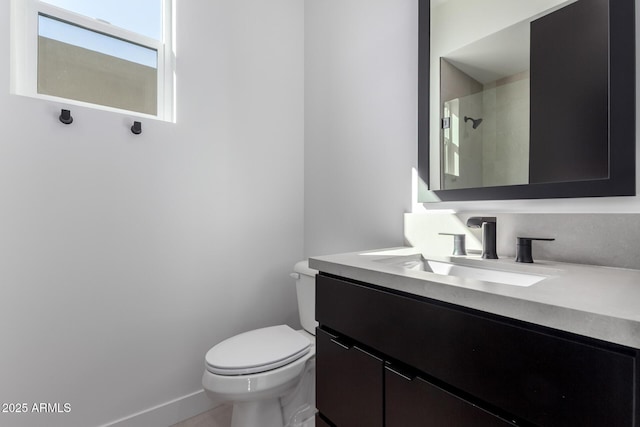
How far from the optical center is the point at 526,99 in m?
1.04

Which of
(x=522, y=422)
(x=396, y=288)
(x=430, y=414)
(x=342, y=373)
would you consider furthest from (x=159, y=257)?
(x=522, y=422)

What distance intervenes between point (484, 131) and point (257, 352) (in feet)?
4.14

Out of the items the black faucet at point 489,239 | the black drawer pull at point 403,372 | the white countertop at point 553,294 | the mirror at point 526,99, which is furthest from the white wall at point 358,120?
the black drawer pull at point 403,372

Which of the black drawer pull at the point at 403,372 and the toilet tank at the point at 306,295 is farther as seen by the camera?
the toilet tank at the point at 306,295

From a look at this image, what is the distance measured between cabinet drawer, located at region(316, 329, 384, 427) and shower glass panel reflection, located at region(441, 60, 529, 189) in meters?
0.77

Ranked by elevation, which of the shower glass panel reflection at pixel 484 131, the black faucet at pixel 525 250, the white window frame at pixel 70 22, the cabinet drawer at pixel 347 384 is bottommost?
the cabinet drawer at pixel 347 384

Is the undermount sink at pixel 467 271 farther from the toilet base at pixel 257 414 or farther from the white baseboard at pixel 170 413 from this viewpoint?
the white baseboard at pixel 170 413

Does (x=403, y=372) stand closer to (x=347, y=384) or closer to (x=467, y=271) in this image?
(x=347, y=384)

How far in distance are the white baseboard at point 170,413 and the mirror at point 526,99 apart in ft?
5.08

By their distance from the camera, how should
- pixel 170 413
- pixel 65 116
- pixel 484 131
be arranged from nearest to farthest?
pixel 484 131 → pixel 65 116 → pixel 170 413

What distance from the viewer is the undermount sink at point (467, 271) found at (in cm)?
88

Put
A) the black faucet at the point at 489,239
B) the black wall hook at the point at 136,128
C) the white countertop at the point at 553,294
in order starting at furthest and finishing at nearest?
1. the black wall hook at the point at 136,128
2. the black faucet at the point at 489,239
3. the white countertop at the point at 553,294

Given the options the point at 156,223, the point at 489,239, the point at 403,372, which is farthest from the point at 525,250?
the point at 156,223

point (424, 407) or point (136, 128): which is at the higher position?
point (136, 128)
